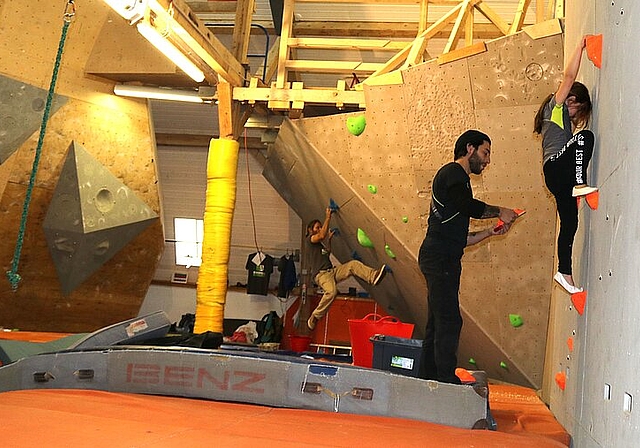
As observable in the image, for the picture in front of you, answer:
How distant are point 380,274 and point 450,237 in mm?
3246

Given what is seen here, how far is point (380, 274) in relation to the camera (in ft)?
22.7

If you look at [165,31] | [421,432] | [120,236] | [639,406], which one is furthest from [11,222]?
[639,406]

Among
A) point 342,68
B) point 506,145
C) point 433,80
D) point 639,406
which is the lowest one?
point 639,406

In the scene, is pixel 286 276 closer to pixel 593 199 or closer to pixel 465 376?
pixel 465 376

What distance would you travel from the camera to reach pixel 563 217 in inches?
119

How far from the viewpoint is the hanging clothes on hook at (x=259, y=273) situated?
10.8 m

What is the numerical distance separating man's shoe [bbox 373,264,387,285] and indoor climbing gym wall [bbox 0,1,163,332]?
Result: 87.0 inches

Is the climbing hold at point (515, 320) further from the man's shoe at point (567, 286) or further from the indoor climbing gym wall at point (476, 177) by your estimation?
the man's shoe at point (567, 286)

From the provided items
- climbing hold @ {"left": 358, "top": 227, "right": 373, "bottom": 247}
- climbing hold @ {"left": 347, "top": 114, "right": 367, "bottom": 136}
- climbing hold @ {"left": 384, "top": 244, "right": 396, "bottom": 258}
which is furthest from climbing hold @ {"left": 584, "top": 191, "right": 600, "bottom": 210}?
climbing hold @ {"left": 358, "top": 227, "right": 373, "bottom": 247}

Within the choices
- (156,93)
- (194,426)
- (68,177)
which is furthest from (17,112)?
(194,426)

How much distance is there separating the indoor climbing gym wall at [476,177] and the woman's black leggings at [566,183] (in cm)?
187

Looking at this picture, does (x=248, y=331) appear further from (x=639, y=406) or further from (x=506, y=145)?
(x=639, y=406)

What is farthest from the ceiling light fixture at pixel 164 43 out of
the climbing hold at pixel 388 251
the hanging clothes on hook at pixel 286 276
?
the hanging clothes on hook at pixel 286 276

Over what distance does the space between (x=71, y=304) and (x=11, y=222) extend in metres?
1.25
